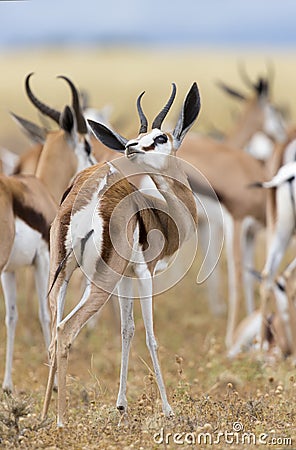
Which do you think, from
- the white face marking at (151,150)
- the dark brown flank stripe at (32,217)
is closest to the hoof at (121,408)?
the white face marking at (151,150)

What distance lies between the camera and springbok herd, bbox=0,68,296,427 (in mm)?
3816

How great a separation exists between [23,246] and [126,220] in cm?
120

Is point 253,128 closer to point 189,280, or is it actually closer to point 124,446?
point 189,280

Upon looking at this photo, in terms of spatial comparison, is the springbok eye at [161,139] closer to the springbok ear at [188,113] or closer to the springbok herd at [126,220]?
the springbok herd at [126,220]

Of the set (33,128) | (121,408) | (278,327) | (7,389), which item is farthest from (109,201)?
(278,327)

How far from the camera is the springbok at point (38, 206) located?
4.68 meters

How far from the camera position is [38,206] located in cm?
493

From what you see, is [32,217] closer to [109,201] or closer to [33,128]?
[109,201]

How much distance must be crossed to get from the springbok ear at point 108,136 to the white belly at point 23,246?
91cm

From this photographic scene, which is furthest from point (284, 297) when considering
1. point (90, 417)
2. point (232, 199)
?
point (90, 417)

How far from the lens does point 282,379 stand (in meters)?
5.35

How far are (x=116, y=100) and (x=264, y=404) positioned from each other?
65.2 ft

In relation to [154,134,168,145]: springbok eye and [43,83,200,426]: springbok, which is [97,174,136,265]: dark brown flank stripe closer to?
[43,83,200,426]: springbok

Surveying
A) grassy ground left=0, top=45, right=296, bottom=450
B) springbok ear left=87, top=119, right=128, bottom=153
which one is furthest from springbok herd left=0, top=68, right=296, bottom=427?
grassy ground left=0, top=45, right=296, bottom=450
